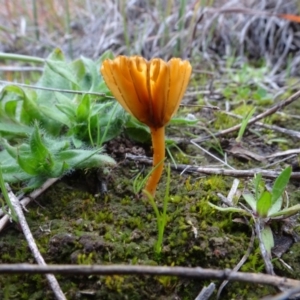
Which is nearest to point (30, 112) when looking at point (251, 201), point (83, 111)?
point (83, 111)

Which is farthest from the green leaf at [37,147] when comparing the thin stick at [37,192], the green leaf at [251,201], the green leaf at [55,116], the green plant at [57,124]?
the green leaf at [251,201]

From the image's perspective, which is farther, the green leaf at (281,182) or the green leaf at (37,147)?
the green leaf at (37,147)

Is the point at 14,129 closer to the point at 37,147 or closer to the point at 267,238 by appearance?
the point at 37,147

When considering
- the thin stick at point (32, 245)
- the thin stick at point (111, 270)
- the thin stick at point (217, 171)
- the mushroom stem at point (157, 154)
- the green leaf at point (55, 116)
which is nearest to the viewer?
the thin stick at point (111, 270)

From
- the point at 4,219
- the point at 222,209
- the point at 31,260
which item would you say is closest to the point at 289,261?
the point at 222,209

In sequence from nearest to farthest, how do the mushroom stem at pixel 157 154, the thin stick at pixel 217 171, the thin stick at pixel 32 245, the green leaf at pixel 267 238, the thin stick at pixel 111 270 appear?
the thin stick at pixel 111 270 → the thin stick at pixel 32 245 → the green leaf at pixel 267 238 → the mushroom stem at pixel 157 154 → the thin stick at pixel 217 171

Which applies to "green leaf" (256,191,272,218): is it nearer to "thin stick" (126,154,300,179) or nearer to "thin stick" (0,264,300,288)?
"thin stick" (126,154,300,179)

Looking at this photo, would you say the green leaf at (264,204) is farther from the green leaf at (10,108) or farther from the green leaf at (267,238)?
the green leaf at (10,108)
